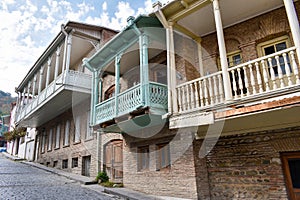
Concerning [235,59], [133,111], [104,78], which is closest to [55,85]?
[104,78]

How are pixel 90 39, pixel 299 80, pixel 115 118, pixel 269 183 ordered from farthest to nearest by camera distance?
pixel 90 39 → pixel 115 118 → pixel 269 183 → pixel 299 80

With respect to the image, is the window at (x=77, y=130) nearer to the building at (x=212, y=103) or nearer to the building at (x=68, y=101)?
the building at (x=68, y=101)

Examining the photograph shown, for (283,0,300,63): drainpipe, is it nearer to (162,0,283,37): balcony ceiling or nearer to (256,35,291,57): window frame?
(162,0,283,37): balcony ceiling

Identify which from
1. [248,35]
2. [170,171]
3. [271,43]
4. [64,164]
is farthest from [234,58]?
[64,164]

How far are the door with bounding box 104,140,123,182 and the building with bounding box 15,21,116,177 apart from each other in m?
0.77

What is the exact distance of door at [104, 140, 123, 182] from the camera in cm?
994

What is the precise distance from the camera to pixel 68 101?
13.0 metres

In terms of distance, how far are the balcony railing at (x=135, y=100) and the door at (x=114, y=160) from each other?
7.92ft

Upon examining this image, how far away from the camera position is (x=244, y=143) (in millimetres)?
6258

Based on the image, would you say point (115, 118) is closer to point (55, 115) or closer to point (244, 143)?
point (244, 143)

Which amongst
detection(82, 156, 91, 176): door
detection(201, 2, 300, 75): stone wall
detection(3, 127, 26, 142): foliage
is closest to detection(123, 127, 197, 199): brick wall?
detection(201, 2, 300, 75): stone wall

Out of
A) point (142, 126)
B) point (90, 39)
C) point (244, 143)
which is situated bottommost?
point (244, 143)

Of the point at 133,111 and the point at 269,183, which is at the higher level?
the point at 133,111

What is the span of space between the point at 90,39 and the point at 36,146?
40.0 ft
